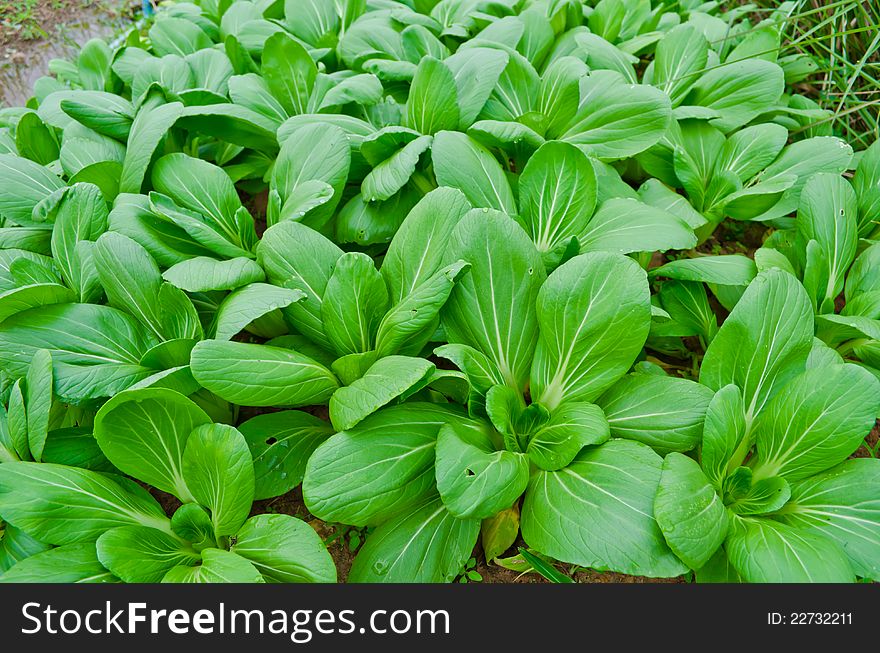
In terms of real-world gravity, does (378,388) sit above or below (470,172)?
below

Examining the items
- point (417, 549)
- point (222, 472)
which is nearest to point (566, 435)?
point (417, 549)

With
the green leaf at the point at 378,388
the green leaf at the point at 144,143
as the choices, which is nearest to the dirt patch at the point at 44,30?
the green leaf at the point at 144,143

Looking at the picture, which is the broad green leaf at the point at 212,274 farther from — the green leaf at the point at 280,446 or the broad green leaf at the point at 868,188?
the broad green leaf at the point at 868,188

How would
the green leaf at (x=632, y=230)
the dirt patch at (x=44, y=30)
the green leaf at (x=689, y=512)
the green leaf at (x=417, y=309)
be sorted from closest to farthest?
1. the green leaf at (x=689, y=512)
2. the green leaf at (x=417, y=309)
3. the green leaf at (x=632, y=230)
4. the dirt patch at (x=44, y=30)

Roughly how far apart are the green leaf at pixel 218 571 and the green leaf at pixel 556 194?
1.17m

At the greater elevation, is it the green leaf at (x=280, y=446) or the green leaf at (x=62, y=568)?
the green leaf at (x=280, y=446)

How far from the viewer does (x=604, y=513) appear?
1.32 meters

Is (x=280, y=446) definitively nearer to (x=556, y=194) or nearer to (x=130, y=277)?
(x=130, y=277)

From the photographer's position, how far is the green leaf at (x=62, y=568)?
1.32 meters

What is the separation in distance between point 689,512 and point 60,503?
1.38 meters

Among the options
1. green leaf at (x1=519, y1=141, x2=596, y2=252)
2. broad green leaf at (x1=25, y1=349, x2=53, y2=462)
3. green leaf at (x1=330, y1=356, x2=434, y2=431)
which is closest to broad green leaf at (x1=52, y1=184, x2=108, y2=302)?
broad green leaf at (x1=25, y1=349, x2=53, y2=462)

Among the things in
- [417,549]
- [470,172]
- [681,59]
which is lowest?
[417,549]
